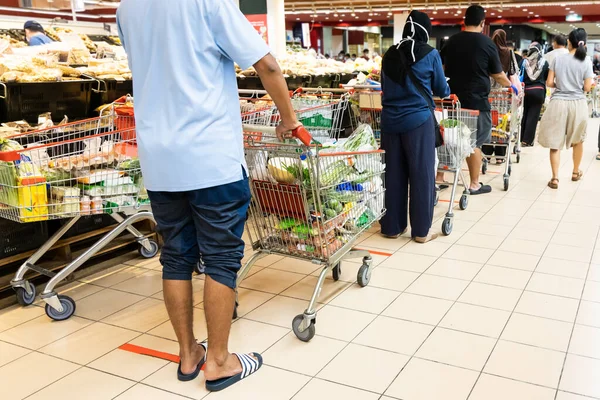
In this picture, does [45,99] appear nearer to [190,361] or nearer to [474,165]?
[190,361]

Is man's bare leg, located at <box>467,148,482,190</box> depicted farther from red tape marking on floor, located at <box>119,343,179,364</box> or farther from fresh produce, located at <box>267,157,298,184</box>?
red tape marking on floor, located at <box>119,343,179,364</box>

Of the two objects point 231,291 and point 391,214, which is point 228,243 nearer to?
point 231,291

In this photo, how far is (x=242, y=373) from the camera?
259 cm

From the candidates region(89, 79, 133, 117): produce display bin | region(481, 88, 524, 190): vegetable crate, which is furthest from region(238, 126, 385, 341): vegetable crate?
region(481, 88, 524, 190): vegetable crate

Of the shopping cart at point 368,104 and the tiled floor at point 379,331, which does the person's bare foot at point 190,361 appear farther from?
the shopping cart at point 368,104

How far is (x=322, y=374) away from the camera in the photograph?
2625 mm

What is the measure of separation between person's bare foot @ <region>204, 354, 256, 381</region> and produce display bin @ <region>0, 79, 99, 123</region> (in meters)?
2.30

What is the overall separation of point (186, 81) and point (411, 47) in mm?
2290

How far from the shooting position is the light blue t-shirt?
2.22m

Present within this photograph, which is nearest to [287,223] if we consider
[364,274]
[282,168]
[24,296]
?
[282,168]

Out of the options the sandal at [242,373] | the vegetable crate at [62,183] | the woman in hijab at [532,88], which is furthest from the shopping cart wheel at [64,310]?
the woman in hijab at [532,88]

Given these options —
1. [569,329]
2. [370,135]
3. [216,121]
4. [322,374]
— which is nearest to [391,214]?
[370,135]

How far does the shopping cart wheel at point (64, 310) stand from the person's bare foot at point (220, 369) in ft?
3.84

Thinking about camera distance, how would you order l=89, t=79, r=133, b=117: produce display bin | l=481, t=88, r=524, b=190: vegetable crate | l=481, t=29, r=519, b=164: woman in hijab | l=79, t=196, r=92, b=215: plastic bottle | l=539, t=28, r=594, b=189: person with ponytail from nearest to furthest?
1. l=79, t=196, r=92, b=215: plastic bottle
2. l=89, t=79, r=133, b=117: produce display bin
3. l=539, t=28, r=594, b=189: person with ponytail
4. l=481, t=88, r=524, b=190: vegetable crate
5. l=481, t=29, r=519, b=164: woman in hijab
